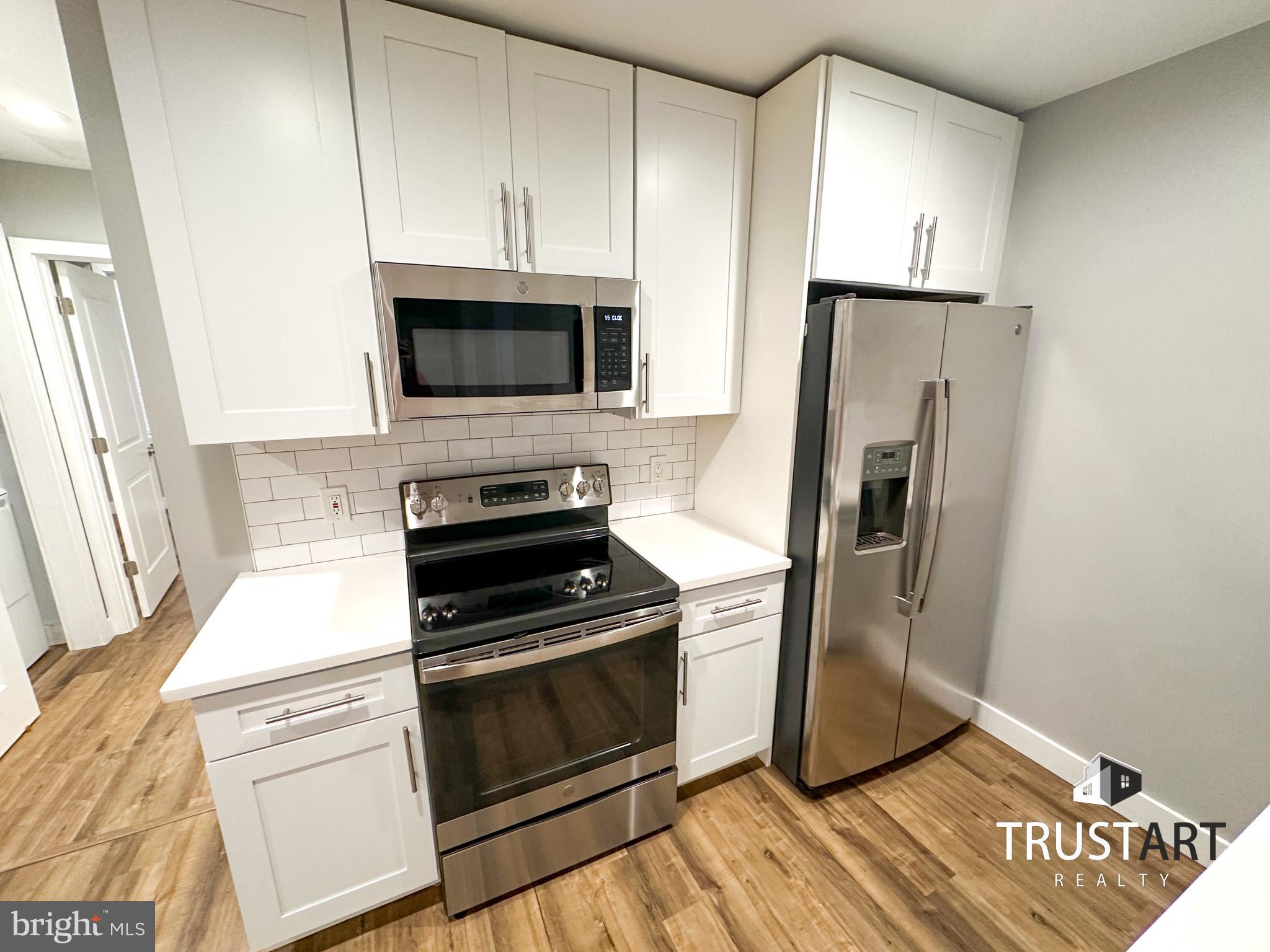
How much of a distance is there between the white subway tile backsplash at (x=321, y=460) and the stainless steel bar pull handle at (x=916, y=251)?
6.42 ft

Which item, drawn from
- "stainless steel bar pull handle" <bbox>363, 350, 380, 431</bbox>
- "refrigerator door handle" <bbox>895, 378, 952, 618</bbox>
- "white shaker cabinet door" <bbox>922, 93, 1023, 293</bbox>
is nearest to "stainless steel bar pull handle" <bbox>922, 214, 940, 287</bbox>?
"white shaker cabinet door" <bbox>922, 93, 1023, 293</bbox>

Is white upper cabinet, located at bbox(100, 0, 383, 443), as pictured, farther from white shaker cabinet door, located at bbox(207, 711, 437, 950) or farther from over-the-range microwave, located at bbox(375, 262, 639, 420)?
white shaker cabinet door, located at bbox(207, 711, 437, 950)

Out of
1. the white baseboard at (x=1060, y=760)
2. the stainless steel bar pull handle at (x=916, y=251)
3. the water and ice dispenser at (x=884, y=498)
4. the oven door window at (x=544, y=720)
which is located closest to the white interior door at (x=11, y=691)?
the oven door window at (x=544, y=720)

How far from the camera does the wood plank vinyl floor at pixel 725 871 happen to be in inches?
56.0

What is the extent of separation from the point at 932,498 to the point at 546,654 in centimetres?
135

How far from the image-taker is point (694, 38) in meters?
1.44

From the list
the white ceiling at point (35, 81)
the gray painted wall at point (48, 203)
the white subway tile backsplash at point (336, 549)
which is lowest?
the white subway tile backsplash at point (336, 549)

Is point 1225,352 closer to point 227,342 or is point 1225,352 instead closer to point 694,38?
point 694,38

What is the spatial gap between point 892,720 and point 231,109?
104 inches

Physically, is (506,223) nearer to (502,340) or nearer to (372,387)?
(502,340)

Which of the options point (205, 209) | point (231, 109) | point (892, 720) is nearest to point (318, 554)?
point (205, 209)

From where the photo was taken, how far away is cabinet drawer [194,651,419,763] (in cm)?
113

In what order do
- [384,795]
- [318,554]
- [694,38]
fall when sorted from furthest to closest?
[318,554] → [694,38] → [384,795]

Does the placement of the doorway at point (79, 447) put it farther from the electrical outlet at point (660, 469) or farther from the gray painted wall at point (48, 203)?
the electrical outlet at point (660, 469)
